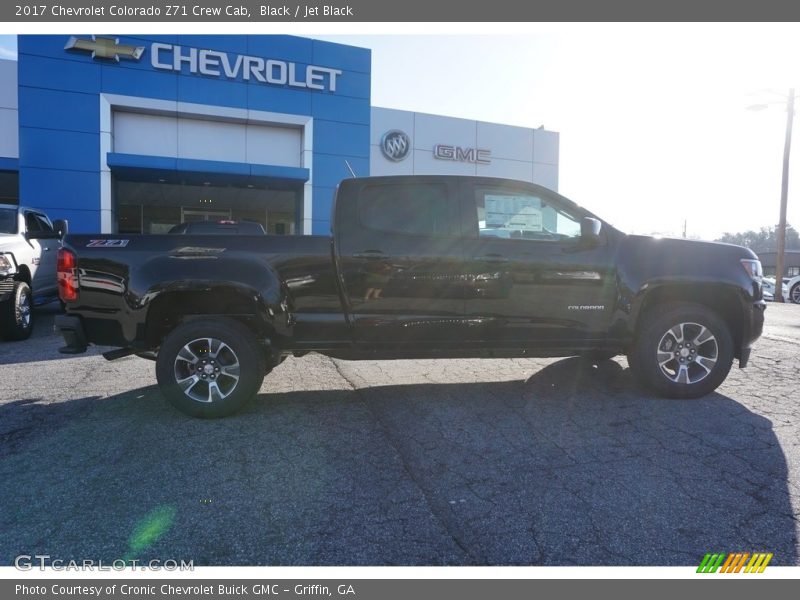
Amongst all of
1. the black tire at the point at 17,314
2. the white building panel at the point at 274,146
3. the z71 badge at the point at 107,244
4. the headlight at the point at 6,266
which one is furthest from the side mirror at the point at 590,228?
the white building panel at the point at 274,146

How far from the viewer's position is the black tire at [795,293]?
20391 mm

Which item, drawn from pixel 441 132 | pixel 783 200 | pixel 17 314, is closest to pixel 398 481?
pixel 17 314

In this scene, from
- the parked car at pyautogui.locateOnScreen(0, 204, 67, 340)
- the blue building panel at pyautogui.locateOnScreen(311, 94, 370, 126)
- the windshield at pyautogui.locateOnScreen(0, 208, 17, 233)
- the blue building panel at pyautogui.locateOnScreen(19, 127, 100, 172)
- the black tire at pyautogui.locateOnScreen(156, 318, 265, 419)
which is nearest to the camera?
the black tire at pyautogui.locateOnScreen(156, 318, 265, 419)

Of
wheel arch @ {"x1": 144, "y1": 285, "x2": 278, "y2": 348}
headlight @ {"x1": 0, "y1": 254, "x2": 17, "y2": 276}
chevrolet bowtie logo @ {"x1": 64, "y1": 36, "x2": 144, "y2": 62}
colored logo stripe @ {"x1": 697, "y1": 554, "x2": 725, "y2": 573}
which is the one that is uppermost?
chevrolet bowtie logo @ {"x1": 64, "y1": 36, "x2": 144, "y2": 62}

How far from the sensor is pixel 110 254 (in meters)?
4.14

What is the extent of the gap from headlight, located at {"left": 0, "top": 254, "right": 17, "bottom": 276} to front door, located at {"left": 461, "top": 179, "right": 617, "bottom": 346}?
254 inches

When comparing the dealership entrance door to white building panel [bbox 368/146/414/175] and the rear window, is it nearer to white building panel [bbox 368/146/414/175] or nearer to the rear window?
white building panel [bbox 368/146/414/175]

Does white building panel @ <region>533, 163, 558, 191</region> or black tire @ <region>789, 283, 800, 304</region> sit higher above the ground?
white building panel @ <region>533, 163, 558, 191</region>

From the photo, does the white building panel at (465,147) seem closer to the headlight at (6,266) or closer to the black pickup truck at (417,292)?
the headlight at (6,266)

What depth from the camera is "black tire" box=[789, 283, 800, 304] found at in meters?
20.4

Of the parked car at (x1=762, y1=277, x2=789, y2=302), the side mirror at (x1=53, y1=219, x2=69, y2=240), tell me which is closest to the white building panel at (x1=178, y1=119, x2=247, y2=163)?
the side mirror at (x1=53, y1=219, x2=69, y2=240)

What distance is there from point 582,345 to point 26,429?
459cm

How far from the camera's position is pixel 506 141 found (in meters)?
19.8

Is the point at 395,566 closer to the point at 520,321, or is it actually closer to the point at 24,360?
the point at 520,321
